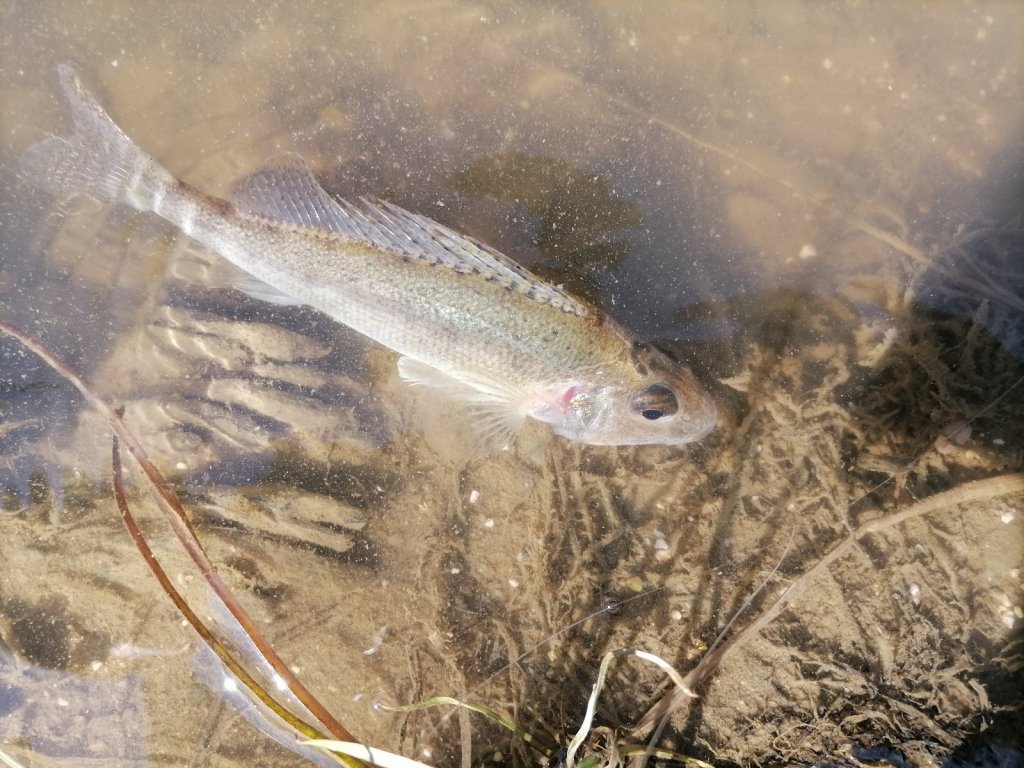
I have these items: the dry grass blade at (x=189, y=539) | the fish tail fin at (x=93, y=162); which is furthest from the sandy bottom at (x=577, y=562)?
the fish tail fin at (x=93, y=162)

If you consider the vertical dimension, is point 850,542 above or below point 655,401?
below

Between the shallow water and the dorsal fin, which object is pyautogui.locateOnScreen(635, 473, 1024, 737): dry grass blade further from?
the dorsal fin

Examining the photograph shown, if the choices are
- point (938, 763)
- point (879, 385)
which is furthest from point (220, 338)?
point (938, 763)

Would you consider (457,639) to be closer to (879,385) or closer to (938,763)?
(938,763)

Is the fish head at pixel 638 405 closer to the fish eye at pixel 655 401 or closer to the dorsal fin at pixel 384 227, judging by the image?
the fish eye at pixel 655 401

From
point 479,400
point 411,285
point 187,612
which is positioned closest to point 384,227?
point 411,285

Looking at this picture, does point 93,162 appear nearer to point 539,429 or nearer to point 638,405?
point 539,429

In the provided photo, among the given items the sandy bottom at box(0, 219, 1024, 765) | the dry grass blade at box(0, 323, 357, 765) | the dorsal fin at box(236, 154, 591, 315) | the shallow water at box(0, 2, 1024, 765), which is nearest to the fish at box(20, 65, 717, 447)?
the dorsal fin at box(236, 154, 591, 315)

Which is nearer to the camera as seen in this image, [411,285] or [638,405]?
[411,285]

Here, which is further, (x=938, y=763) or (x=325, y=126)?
(x=325, y=126)
